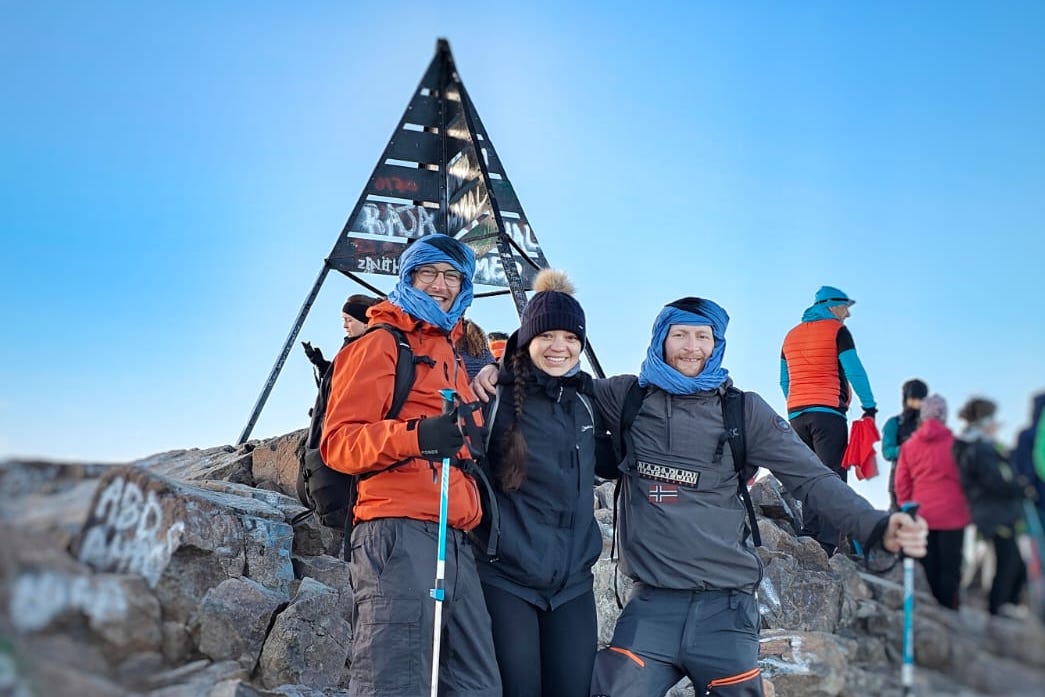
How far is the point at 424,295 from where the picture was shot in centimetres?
376

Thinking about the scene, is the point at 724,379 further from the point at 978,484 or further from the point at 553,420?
the point at 978,484

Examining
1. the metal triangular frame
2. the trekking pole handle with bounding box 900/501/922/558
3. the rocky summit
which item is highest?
the metal triangular frame

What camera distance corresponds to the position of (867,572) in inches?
97.1

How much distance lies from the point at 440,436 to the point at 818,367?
15.1 feet

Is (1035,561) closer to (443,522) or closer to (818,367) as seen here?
(443,522)

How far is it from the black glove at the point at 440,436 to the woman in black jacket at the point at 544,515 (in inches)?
19.2

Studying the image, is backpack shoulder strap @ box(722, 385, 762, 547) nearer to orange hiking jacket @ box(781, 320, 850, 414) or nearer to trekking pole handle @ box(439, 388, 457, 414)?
trekking pole handle @ box(439, 388, 457, 414)

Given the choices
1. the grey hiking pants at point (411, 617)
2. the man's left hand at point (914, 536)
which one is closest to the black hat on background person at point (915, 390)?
the man's left hand at point (914, 536)

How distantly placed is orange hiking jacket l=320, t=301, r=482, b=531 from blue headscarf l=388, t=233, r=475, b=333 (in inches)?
6.9

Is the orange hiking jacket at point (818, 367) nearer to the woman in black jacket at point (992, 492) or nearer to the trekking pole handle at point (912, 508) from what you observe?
the trekking pole handle at point (912, 508)

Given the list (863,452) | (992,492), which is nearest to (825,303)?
(863,452)

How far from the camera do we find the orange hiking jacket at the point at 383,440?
131 inches

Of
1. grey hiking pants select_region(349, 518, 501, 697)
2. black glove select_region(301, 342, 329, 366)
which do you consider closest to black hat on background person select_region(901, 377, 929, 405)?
grey hiking pants select_region(349, 518, 501, 697)

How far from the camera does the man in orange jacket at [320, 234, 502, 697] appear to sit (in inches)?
129
